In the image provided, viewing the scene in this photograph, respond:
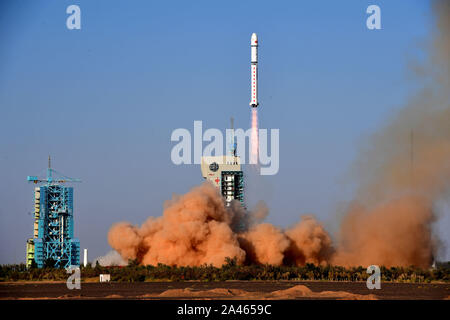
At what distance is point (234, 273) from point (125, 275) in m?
9.72

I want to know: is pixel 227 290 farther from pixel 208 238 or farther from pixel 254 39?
pixel 254 39

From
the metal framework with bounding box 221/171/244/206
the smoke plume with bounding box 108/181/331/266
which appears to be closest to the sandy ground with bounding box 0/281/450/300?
the smoke plume with bounding box 108/181/331/266

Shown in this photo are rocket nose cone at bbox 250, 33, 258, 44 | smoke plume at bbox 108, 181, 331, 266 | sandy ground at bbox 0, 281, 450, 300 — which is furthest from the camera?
rocket nose cone at bbox 250, 33, 258, 44

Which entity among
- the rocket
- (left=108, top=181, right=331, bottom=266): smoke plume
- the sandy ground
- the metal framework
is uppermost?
the rocket

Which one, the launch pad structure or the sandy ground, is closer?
the sandy ground

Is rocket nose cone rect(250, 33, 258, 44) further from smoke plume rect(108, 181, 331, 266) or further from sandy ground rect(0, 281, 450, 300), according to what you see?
sandy ground rect(0, 281, 450, 300)

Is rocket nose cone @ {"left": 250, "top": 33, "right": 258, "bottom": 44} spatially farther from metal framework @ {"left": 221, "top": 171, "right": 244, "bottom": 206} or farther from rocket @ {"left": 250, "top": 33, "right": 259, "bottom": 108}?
metal framework @ {"left": 221, "top": 171, "right": 244, "bottom": 206}

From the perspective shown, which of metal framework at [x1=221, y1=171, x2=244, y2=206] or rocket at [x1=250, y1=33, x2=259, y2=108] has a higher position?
rocket at [x1=250, y1=33, x2=259, y2=108]

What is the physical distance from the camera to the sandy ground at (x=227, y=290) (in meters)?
78.6

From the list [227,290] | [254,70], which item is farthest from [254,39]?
[227,290]

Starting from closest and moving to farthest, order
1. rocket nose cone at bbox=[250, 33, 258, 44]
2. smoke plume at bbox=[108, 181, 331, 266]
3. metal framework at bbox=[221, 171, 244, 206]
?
1. smoke plume at bbox=[108, 181, 331, 266]
2. rocket nose cone at bbox=[250, 33, 258, 44]
3. metal framework at bbox=[221, 171, 244, 206]

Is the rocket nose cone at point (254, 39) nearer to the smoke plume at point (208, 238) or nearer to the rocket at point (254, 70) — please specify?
the rocket at point (254, 70)

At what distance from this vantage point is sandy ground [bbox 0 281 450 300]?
7856 cm
